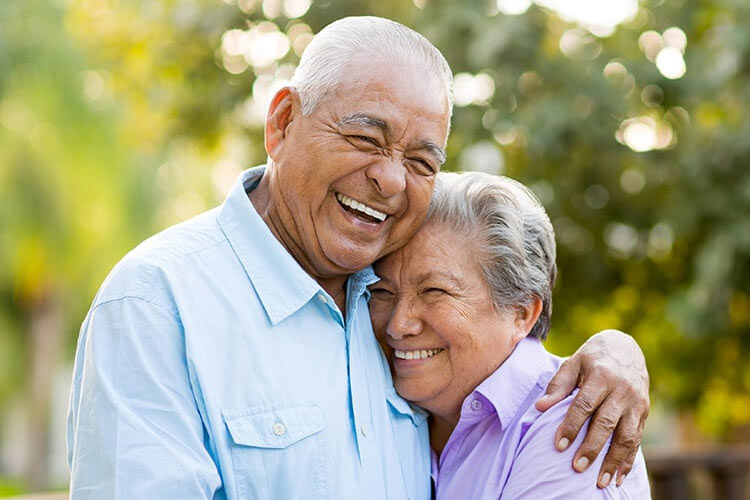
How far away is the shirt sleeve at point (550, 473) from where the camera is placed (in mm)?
2338

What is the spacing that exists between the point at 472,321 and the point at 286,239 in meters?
0.52

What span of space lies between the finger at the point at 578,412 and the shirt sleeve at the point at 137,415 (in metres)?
0.83

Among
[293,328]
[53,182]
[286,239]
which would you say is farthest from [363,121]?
[53,182]

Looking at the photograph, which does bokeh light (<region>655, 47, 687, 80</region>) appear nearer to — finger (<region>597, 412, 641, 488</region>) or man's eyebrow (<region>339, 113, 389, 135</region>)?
finger (<region>597, 412, 641, 488</region>)

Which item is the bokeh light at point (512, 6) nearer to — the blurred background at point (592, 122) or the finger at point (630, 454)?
the blurred background at point (592, 122)

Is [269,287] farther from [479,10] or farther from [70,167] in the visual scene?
[70,167]

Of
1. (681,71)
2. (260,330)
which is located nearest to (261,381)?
(260,330)

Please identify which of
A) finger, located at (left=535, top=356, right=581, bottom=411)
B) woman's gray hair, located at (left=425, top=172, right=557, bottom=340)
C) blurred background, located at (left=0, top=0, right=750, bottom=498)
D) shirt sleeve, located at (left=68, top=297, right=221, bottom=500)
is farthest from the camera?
blurred background, located at (left=0, top=0, right=750, bottom=498)

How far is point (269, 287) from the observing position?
7.36ft

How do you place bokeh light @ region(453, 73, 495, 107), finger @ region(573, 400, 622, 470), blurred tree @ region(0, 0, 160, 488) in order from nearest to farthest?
finger @ region(573, 400, 622, 470), bokeh light @ region(453, 73, 495, 107), blurred tree @ region(0, 0, 160, 488)

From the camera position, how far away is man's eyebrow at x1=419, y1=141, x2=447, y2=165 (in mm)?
2332

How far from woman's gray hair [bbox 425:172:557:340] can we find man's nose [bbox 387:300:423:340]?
204 millimetres

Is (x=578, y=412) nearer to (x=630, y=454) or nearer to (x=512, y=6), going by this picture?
(x=630, y=454)

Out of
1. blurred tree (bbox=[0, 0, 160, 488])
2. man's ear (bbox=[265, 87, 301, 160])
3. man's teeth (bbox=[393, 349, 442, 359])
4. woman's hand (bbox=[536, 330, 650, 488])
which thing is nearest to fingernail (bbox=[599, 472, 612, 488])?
woman's hand (bbox=[536, 330, 650, 488])
